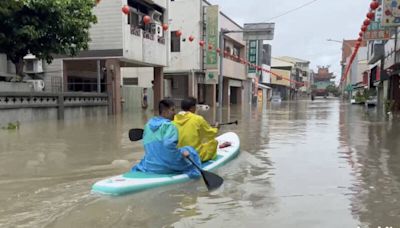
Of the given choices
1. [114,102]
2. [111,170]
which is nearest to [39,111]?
[114,102]

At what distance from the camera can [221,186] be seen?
5.91 metres

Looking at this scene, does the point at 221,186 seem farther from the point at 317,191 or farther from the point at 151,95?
the point at 151,95

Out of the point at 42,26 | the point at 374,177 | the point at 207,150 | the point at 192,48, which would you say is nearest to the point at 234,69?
the point at 192,48

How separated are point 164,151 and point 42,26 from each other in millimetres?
11566

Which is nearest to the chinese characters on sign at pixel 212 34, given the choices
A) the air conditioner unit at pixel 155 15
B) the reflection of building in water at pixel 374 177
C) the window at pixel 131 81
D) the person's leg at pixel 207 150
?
the window at pixel 131 81

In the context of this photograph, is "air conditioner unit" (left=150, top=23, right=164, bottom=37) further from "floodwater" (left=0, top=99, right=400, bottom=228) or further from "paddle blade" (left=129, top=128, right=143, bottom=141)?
"paddle blade" (left=129, top=128, right=143, bottom=141)

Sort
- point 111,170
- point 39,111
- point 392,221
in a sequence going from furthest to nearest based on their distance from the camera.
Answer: point 39,111
point 111,170
point 392,221

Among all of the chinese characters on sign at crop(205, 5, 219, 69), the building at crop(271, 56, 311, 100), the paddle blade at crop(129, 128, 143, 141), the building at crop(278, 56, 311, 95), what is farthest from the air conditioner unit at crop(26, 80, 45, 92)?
the building at crop(278, 56, 311, 95)

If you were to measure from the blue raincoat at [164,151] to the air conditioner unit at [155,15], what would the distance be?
19.2 m

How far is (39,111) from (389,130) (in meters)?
13.1

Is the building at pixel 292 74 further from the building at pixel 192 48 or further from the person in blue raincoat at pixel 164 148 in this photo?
the person in blue raincoat at pixel 164 148

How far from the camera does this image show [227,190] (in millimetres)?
5750

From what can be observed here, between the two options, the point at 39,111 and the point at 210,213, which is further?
the point at 39,111

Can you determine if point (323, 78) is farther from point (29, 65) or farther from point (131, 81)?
point (29, 65)
